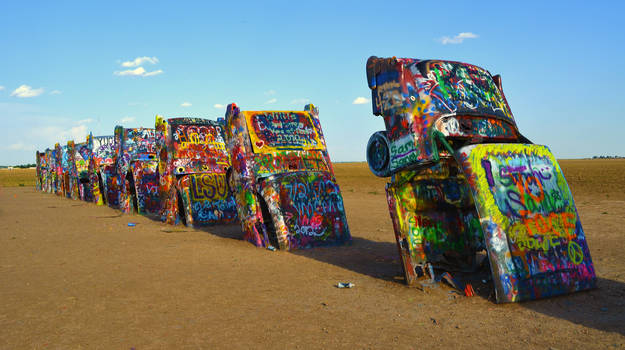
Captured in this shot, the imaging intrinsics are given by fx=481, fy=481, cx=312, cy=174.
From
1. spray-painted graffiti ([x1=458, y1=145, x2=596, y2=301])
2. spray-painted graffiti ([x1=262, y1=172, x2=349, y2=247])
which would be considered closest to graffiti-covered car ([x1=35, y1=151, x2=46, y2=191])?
spray-painted graffiti ([x1=262, y1=172, x2=349, y2=247])

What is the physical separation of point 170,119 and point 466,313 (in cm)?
1117

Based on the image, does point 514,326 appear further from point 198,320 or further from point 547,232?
point 198,320

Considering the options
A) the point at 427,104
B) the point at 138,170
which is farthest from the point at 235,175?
the point at 138,170

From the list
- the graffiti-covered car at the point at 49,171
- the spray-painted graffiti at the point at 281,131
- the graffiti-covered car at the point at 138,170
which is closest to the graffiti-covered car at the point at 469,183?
the spray-painted graffiti at the point at 281,131

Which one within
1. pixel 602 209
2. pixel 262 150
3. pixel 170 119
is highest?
pixel 170 119

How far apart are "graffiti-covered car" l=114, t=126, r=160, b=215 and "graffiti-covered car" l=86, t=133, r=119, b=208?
12.8ft

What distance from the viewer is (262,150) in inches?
403

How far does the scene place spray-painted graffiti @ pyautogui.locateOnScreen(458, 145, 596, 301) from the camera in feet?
17.8

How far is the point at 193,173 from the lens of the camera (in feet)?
45.1

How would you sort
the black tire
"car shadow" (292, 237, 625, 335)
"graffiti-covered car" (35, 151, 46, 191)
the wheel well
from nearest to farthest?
"car shadow" (292, 237, 625, 335), the black tire, the wheel well, "graffiti-covered car" (35, 151, 46, 191)

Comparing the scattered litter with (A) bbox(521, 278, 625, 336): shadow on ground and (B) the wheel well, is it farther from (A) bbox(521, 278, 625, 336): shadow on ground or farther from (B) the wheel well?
(B) the wheel well

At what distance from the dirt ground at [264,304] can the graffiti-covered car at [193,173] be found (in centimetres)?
350

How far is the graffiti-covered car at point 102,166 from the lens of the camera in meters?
22.7

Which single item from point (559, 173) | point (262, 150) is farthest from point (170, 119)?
point (559, 173)
